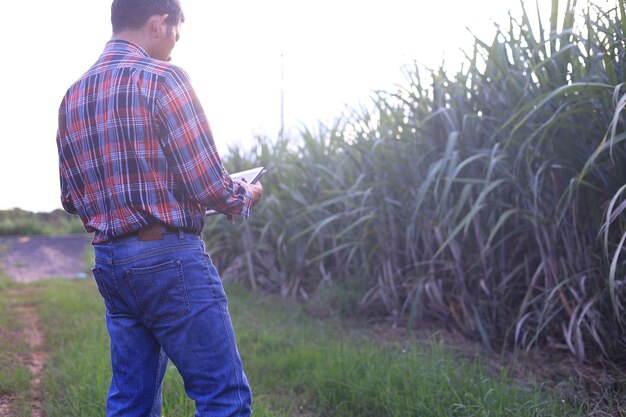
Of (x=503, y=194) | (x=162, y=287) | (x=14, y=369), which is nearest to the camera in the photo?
(x=162, y=287)

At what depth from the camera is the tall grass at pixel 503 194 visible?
3.50 metres

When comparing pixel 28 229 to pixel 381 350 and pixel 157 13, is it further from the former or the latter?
pixel 157 13

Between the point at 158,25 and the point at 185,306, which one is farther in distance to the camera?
the point at 158,25

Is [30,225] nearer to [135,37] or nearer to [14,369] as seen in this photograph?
[14,369]

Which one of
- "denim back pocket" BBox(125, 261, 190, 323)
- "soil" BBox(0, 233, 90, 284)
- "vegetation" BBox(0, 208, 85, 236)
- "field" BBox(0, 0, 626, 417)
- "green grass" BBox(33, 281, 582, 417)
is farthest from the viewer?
"vegetation" BBox(0, 208, 85, 236)

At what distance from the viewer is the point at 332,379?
3629mm

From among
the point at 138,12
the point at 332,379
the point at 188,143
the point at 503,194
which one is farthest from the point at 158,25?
the point at 503,194

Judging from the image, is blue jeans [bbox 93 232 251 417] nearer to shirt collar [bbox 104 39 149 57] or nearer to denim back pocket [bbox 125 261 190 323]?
denim back pocket [bbox 125 261 190 323]

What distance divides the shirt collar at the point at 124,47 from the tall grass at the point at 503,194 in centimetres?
186

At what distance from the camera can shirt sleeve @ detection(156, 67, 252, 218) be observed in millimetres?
2029

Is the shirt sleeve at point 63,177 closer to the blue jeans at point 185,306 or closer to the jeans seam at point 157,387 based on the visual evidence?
the blue jeans at point 185,306

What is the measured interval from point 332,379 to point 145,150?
2.01 m

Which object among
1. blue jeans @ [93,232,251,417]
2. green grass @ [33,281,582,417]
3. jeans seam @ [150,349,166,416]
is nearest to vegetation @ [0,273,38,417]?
green grass @ [33,281,582,417]

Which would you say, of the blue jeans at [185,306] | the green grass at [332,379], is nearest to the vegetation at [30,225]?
the green grass at [332,379]
